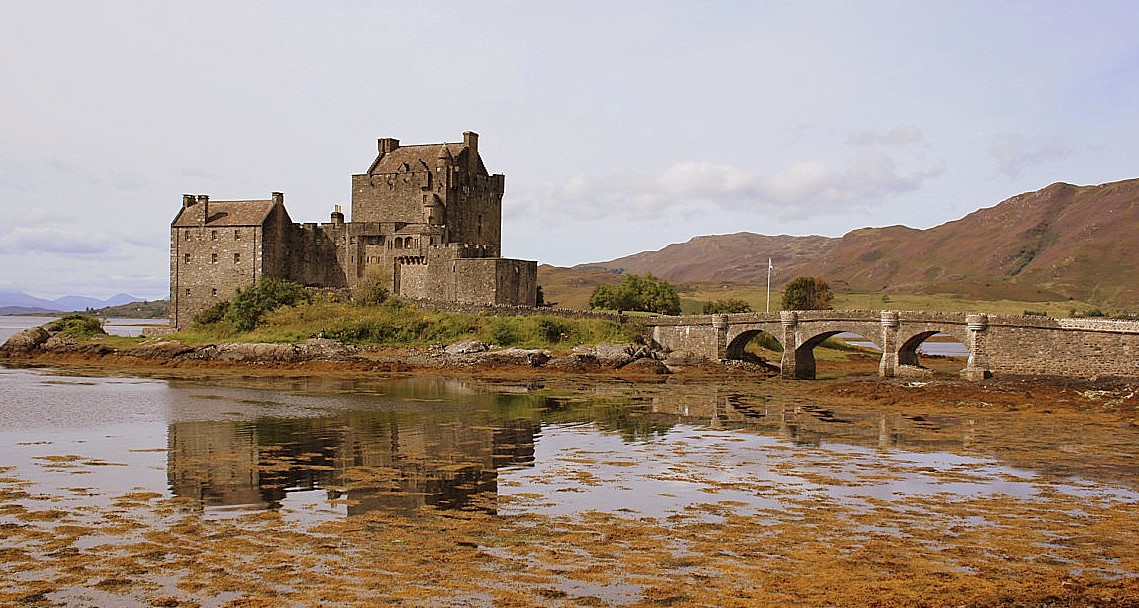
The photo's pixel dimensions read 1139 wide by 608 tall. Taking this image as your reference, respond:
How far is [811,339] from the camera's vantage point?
195 ft

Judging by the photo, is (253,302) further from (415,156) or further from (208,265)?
(415,156)

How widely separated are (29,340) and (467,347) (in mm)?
32525

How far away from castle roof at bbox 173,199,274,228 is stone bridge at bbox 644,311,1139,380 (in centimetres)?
2937

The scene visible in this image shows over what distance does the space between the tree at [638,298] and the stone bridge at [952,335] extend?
1460 centimetres

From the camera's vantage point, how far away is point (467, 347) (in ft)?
200

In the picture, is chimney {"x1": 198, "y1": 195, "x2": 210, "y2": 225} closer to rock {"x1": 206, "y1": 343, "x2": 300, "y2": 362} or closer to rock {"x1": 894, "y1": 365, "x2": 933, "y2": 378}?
rock {"x1": 206, "y1": 343, "x2": 300, "y2": 362}

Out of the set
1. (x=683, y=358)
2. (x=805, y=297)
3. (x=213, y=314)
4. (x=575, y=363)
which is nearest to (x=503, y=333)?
(x=575, y=363)

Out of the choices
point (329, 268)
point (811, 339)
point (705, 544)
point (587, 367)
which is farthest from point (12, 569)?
point (329, 268)

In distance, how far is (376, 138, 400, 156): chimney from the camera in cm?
7769

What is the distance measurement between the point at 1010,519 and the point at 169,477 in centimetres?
1770

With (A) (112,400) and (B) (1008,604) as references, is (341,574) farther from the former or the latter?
(A) (112,400)

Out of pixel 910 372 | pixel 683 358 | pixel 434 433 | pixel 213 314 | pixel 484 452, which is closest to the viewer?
pixel 484 452

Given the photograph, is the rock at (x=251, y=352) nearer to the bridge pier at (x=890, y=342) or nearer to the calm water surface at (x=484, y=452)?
the calm water surface at (x=484, y=452)

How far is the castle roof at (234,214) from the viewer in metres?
70.8
